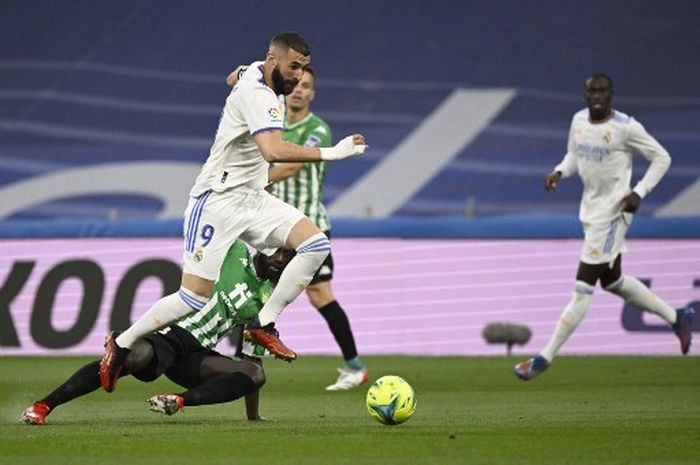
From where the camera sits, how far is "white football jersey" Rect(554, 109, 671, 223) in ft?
42.9

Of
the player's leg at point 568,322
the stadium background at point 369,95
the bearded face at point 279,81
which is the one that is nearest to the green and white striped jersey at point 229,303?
the bearded face at point 279,81

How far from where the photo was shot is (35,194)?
17.9 meters

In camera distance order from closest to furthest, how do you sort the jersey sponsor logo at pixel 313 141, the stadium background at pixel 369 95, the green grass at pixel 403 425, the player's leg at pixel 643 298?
the green grass at pixel 403 425 → the jersey sponsor logo at pixel 313 141 → the player's leg at pixel 643 298 → the stadium background at pixel 369 95

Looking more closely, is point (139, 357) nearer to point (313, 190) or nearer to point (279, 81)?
point (279, 81)

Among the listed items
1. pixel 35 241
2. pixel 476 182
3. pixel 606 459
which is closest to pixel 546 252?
pixel 476 182

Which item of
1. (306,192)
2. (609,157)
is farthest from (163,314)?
(609,157)

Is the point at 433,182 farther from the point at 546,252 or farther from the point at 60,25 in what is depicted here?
the point at 60,25

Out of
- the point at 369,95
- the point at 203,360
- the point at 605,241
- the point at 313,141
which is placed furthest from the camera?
the point at 369,95

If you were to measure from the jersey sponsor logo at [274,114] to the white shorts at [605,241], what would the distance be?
4586mm

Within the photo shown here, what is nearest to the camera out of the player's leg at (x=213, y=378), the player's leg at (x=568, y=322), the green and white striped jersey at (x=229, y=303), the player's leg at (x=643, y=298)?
the player's leg at (x=213, y=378)

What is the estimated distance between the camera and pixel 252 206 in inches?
368

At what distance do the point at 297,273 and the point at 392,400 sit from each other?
45.6 inches

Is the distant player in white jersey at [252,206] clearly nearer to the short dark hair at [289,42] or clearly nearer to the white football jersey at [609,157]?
the short dark hair at [289,42]

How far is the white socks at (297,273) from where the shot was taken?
9416 mm
